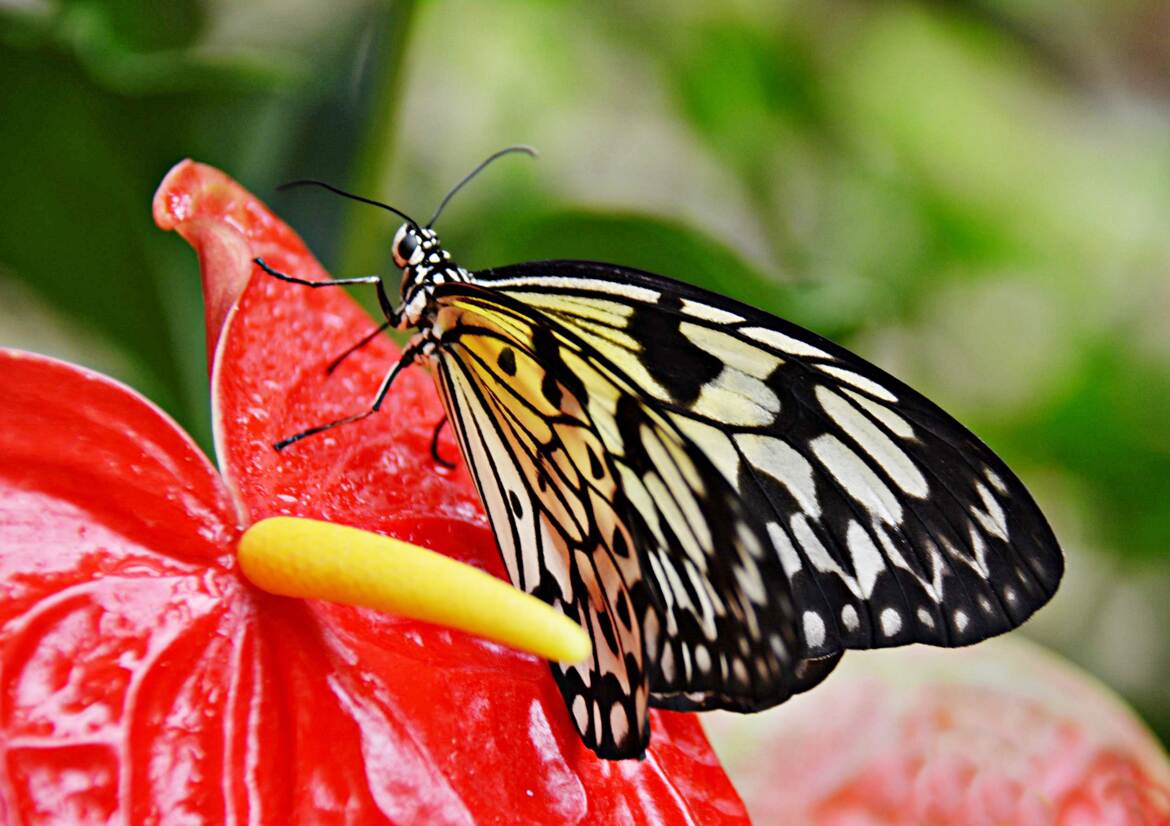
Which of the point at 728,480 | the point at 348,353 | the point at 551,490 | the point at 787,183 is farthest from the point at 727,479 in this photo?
the point at 787,183

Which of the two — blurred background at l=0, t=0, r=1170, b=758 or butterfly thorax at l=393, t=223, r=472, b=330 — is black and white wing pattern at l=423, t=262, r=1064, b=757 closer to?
butterfly thorax at l=393, t=223, r=472, b=330

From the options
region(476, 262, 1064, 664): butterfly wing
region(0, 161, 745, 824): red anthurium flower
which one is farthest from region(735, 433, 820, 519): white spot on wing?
region(0, 161, 745, 824): red anthurium flower

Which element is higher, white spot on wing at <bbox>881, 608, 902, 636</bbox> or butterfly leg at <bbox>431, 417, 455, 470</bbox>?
butterfly leg at <bbox>431, 417, 455, 470</bbox>

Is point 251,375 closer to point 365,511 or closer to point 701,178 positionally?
point 365,511

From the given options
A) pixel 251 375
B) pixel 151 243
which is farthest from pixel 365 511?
pixel 151 243

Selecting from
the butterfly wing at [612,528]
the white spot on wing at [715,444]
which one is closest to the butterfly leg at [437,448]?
the butterfly wing at [612,528]

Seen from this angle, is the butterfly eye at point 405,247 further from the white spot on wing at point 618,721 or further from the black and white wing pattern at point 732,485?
the white spot on wing at point 618,721
